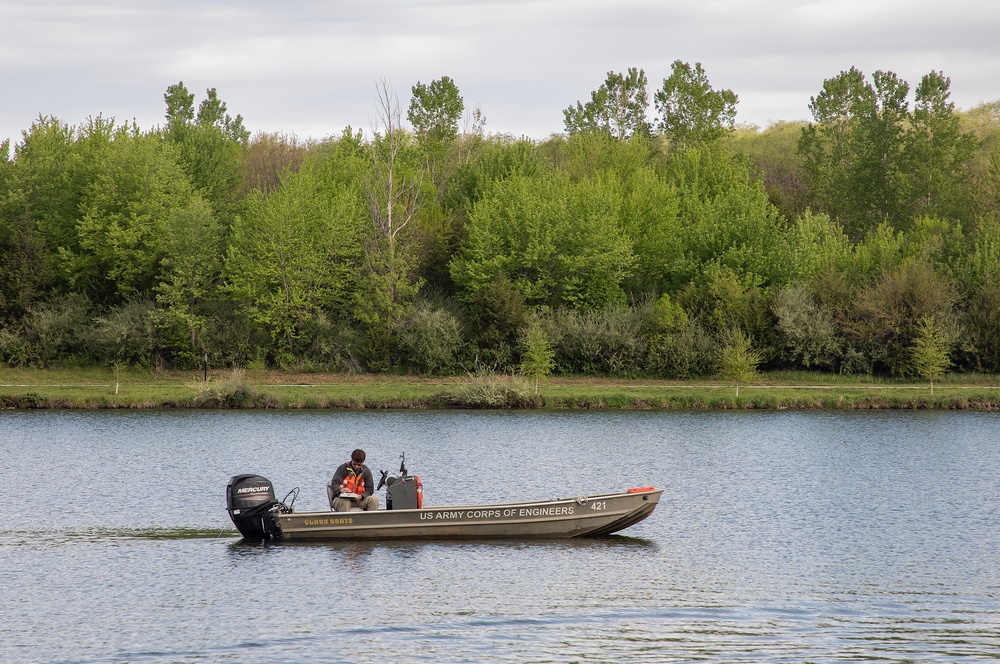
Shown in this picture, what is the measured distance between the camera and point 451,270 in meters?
79.6

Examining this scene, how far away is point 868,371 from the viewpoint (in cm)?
7012

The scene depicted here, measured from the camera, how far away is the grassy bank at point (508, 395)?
60.5 metres

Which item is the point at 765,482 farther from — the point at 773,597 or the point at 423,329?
the point at 423,329

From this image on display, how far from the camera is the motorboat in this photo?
27.1 m

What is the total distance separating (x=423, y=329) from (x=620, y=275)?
51.3ft

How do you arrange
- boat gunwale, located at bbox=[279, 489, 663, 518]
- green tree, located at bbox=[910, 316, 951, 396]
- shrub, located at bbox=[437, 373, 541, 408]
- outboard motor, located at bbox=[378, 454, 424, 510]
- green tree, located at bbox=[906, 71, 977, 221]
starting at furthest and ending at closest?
green tree, located at bbox=[906, 71, 977, 221]
green tree, located at bbox=[910, 316, 951, 396]
shrub, located at bbox=[437, 373, 541, 408]
outboard motor, located at bbox=[378, 454, 424, 510]
boat gunwale, located at bbox=[279, 489, 663, 518]

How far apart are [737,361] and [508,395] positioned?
44.6 feet

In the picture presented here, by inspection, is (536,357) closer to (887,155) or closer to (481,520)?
(481,520)

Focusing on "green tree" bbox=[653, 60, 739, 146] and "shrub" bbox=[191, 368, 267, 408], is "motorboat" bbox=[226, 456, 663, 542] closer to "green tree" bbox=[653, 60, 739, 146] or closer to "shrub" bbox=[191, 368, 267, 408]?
"shrub" bbox=[191, 368, 267, 408]

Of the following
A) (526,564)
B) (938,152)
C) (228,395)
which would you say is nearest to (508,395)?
(228,395)

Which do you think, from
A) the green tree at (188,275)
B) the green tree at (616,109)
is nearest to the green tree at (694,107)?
the green tree at (616,109)

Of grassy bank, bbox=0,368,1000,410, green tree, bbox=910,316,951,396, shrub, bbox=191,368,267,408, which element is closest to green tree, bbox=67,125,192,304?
grassy bank, bbox=0,368,1000,410

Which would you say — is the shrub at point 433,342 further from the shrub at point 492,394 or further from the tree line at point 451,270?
the shrub at point 492,394

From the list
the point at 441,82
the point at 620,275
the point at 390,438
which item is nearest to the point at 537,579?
the point at 390,438
